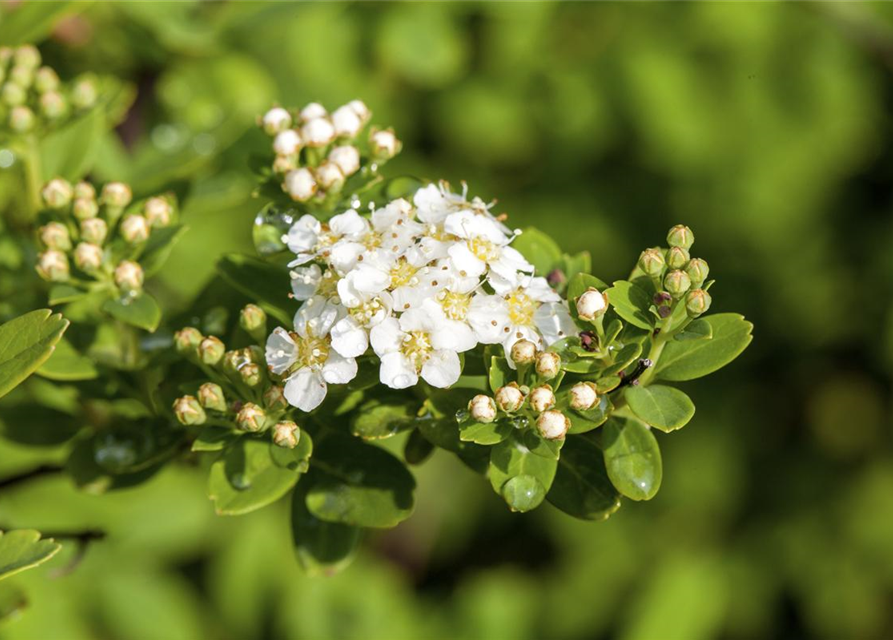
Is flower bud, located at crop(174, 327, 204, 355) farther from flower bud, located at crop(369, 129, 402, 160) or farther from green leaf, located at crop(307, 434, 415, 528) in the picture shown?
flower bud, located at crop(369, 129, 402, 160)

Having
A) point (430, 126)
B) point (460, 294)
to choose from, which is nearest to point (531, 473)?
point (460, 294)

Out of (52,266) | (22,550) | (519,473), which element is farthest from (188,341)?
(519,473)

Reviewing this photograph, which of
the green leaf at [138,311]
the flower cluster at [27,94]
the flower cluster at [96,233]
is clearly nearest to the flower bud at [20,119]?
the flower cluster at [27,94]

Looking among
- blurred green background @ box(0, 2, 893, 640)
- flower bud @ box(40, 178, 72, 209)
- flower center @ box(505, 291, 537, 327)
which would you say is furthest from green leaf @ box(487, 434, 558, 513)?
blurred green background @ box(0, 2, 893, 640)

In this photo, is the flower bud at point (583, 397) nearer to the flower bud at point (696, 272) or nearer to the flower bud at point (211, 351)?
the flower bud at point (696, 272)

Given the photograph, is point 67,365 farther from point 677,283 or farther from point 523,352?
point 677,283
